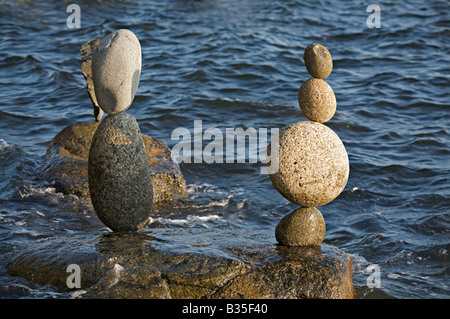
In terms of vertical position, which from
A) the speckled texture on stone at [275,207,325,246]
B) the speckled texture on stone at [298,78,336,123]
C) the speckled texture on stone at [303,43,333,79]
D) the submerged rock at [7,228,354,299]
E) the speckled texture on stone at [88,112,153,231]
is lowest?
the submerged rock at [7,228,354,299]

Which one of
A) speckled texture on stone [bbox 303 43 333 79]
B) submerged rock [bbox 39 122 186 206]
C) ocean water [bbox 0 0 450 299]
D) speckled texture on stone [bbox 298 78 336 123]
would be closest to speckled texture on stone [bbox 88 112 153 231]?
ocean water [bbox 0 0 450 299]

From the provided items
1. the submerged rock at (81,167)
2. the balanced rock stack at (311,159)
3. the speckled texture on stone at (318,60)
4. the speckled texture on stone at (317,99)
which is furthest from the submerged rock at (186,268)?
the submerged rock at (81,167)

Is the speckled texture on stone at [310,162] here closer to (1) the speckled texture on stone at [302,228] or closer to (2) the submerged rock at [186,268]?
(1) the speckled texture on stone at [302,228]

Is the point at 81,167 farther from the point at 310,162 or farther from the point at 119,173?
the point at 310,162

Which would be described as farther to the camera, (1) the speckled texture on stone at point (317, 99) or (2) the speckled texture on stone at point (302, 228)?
(2) the speckled texture on stone at point (302, 228)

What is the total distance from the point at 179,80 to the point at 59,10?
549cm

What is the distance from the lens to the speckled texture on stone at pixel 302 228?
4.93 meters

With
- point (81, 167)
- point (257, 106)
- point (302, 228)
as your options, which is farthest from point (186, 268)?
point (257, 106)

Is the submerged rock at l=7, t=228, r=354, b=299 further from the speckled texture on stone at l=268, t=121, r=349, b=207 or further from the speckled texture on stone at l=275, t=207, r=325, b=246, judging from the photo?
the speckled texture on stone at l=268, t=121, r=349, b=207

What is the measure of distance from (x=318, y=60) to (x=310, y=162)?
0.83m

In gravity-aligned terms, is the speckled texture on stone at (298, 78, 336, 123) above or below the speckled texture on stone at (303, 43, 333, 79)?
below

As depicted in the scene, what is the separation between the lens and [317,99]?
4793 mm

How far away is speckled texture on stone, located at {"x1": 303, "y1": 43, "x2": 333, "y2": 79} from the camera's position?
15.7 feet

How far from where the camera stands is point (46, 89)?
11352mm
